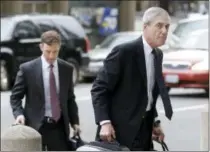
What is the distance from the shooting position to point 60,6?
33.9 meters

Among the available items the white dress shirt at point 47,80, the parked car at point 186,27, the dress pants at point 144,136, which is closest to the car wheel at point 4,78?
the parked car at point 186,27

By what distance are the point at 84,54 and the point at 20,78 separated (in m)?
15.7

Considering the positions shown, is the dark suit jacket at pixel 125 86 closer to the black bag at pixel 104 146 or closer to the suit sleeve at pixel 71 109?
the black bag at pixel 104 146

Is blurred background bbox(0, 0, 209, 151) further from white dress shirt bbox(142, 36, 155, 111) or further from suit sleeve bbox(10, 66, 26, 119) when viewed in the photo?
white dress shirt bbox(142, 36, 155, 111)

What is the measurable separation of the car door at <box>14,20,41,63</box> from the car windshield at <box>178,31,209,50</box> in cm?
434

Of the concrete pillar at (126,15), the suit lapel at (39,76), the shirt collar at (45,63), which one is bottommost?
the concrete pillar at (126,15)

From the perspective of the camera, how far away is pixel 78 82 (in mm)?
23156

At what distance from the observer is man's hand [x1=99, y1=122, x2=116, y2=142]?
5.90 meters

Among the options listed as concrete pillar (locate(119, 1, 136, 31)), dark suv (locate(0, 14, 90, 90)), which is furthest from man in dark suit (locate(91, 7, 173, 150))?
concrete pillar (locate(119, 1, 136, 31))

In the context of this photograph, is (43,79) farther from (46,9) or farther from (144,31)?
(46,9)

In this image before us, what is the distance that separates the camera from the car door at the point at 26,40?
21344 mm

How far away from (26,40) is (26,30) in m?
0.29

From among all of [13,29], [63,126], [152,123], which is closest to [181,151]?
[63,126]

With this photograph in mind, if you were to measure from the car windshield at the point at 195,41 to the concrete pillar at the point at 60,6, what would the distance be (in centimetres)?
1356
